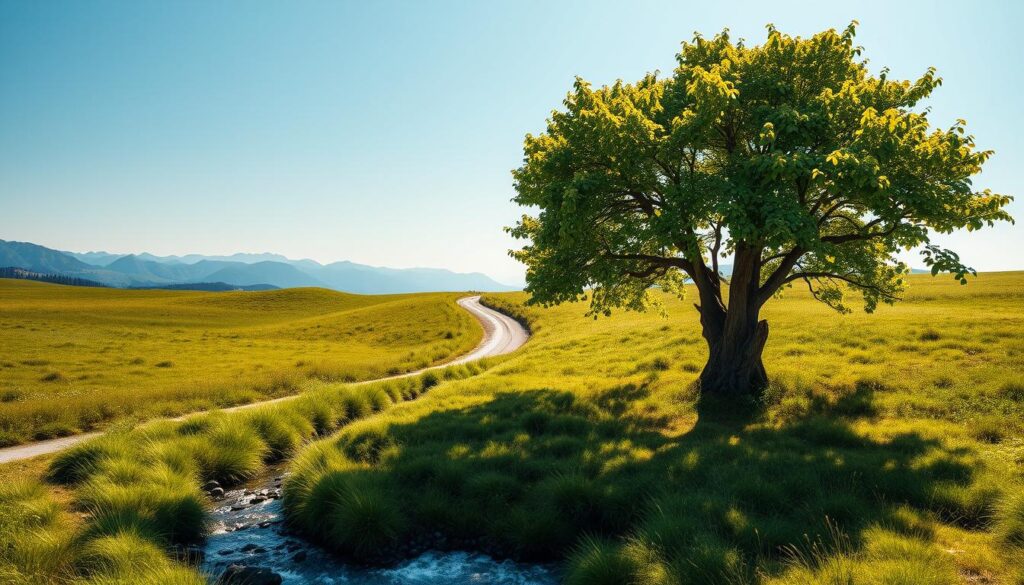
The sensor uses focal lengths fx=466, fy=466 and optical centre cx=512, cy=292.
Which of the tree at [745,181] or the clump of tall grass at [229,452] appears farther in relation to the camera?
the clump of tall grass at [229,452]

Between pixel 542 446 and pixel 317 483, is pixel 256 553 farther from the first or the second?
pixel 542 446

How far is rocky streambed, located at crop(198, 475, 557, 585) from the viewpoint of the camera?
9.51m

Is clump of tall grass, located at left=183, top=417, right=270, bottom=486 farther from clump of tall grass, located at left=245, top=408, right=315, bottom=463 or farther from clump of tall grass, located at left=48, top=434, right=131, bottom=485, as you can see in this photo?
clump of tall grass, located at left=48, top=434, right=131, bottom=485

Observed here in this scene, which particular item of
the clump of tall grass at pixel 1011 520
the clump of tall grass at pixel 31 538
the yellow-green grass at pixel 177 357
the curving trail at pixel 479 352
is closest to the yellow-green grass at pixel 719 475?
the clump of tall grass at pixel 1011 520

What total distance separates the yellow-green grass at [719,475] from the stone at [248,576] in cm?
152

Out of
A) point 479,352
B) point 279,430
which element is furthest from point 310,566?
point 479,352

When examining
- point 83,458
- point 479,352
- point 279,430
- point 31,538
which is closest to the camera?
point 31,538

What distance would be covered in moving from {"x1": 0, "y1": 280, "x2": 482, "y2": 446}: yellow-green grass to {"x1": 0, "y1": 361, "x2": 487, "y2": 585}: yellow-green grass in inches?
252

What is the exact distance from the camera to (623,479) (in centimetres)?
1177

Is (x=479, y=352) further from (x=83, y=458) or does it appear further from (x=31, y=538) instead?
(x=31, y=538)

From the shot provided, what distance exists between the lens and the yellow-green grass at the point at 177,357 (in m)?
21.0

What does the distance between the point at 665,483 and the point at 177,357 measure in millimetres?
42131

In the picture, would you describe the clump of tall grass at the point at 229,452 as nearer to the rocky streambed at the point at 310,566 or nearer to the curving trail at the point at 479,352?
the rocky streambed at the point at 310,566

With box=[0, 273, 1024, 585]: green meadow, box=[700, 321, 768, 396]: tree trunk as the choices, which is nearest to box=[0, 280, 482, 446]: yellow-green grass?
box=[0, 273, 1024, 585]: green meadow
